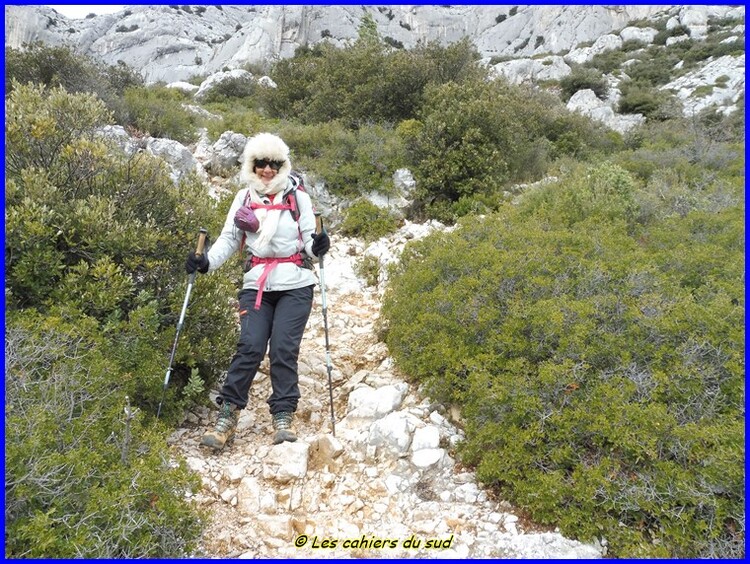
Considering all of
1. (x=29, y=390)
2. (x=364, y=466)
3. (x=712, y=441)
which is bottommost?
(x=364, y=466)

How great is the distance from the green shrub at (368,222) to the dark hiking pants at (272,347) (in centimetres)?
551

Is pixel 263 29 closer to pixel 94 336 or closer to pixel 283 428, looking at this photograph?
pixel 94 336

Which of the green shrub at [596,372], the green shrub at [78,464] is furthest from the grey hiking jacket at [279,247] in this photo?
the green shrub at [596,372]

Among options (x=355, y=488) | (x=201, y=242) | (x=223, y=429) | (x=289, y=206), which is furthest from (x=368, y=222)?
(x=355, y=488)

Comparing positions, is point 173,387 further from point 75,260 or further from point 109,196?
point 109,196

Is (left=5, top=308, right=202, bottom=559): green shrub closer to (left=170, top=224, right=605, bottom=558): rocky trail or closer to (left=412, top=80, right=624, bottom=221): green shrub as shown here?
(left=170, top=224, right=605, bottom=558): rocky trail

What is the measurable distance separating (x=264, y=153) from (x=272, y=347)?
1808mm

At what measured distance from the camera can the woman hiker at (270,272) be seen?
395 cm

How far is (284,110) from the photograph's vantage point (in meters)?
16.5

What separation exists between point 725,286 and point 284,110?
15122 millimetres

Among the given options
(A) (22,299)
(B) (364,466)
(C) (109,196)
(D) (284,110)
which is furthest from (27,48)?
(B) (364,466)

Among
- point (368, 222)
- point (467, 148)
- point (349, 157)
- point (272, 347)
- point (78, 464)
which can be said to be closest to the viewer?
point (78, 464)

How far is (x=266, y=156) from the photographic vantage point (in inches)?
165

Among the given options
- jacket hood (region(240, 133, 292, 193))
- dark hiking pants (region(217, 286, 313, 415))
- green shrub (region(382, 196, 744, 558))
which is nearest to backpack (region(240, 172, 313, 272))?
jacket hood (region(240, 133, 292, 193))
